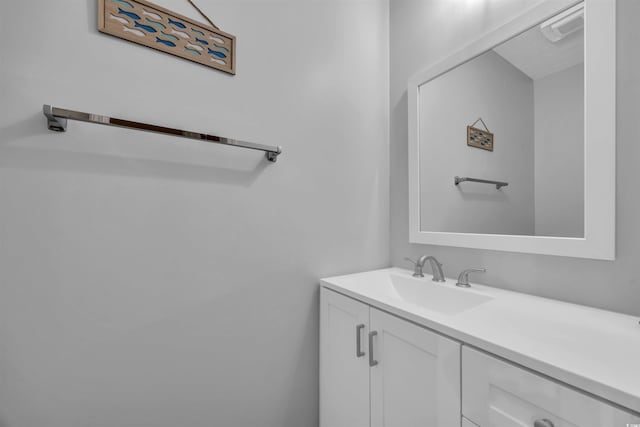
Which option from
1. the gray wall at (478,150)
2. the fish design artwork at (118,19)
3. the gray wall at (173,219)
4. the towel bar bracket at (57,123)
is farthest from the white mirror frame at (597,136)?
the towel bar bracket at (57,123)

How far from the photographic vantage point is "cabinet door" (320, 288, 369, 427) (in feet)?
3.02

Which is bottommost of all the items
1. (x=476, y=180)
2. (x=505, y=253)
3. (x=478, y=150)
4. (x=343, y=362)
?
(x=343, y=362)

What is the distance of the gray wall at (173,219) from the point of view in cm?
69

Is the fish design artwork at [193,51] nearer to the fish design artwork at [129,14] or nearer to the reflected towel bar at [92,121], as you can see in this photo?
the fish design artwork at [129,14]

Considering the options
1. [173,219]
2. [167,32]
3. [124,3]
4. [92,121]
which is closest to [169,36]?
[167,32]

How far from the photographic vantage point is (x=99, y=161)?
0.77 metres

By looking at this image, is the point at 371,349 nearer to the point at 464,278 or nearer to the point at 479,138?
the point at 464,278

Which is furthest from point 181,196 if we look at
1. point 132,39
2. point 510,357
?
point 510,357

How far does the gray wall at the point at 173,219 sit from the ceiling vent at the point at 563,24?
29.2 inches

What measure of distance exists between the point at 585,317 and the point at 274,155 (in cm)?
109

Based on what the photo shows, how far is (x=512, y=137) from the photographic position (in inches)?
38.1

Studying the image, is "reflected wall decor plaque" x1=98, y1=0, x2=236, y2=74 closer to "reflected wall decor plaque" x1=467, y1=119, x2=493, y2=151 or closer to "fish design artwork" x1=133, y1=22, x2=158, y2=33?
"fish design artwork" x1=133, y1=22, x2=158, y2=33

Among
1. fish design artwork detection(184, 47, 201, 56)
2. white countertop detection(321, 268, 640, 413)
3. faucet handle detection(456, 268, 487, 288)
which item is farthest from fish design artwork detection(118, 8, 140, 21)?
faucet handle detection(456, 268, 487, 288)

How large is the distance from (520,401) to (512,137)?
85 centimetres
